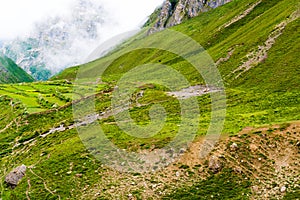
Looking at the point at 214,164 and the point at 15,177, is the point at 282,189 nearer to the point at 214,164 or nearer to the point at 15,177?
the point at 214,164

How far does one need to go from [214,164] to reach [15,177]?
24.1 metres

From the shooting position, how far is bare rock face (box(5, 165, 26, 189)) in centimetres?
3666

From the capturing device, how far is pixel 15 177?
37.3 metres

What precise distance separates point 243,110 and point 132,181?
1061 inches

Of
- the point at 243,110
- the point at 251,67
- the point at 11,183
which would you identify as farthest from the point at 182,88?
the point at 11,183

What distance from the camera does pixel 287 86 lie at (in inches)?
2360

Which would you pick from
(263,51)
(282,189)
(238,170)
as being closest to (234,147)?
(238,170)

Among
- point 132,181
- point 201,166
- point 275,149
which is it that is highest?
point 132,181

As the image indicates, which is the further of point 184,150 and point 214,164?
point 184,150

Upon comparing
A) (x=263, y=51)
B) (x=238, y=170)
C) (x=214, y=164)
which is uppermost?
(x=214, y=164)

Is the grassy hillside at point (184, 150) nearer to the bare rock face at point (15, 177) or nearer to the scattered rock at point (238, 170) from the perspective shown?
the scattered rock at point (238, 170)

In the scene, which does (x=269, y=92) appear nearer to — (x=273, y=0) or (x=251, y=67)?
(x=251, y=67)

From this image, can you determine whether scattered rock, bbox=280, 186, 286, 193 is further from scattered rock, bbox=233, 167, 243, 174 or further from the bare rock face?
the bare rock face

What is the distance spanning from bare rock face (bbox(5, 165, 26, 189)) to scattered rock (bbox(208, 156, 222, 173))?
23205 millimetres
